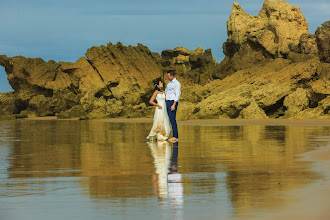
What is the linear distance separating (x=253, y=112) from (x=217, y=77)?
12.6 metres

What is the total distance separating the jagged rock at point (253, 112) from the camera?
34.5m

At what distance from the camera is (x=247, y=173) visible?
29.2 ft

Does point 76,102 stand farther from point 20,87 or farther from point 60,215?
point 60,215

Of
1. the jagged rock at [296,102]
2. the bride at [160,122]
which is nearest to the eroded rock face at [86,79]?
the jagged rock at [296,102]

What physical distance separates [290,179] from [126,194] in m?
2.59

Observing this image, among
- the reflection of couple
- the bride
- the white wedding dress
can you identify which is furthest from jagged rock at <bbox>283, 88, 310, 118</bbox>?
the reflection of couple

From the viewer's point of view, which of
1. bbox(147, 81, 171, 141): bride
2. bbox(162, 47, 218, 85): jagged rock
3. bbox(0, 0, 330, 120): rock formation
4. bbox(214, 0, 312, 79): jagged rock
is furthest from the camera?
bbox(162, 47, 218, 85): jagged rock

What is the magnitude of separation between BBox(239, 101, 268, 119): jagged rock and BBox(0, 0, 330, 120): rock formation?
0.20 ft

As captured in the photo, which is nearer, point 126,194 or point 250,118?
point 126,194

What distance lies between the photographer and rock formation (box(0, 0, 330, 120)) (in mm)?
35906

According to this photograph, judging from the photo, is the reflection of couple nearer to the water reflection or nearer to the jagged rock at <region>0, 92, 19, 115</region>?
the water reflection

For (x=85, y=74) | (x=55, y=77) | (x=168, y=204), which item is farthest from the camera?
(x=55, y=77)

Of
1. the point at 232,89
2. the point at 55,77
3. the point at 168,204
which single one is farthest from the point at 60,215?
the point at 55,77

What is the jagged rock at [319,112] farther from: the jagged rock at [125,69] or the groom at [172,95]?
the jagged rock at [125,69]
